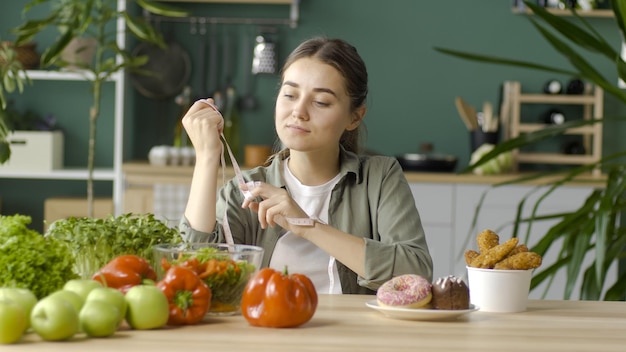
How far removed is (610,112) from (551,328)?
146 inches

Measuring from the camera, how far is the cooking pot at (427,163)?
465 cm

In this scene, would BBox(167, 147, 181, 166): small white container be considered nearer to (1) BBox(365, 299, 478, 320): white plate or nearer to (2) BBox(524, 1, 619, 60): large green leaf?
(2) BBox(524, 1, 619, 60): large green leaf

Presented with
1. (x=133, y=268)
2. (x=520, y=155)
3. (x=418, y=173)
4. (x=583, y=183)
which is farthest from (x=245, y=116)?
(x=133, y=268)

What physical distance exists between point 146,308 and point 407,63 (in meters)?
3.84

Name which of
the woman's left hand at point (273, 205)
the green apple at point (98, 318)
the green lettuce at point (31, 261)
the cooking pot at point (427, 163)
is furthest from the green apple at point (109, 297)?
the cooking pot at point (427, 163)

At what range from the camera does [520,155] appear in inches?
197

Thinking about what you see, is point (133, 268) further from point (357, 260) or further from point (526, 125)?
point (526, 125)

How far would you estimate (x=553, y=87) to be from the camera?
4.99 meters

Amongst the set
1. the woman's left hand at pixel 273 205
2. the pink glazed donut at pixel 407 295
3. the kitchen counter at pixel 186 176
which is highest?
the woman's left hand at pixel 273 205

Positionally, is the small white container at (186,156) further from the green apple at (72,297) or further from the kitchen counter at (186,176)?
the green apple at (72,297)

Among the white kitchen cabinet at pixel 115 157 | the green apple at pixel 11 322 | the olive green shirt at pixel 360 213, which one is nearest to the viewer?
the green apple at pixel 11 322

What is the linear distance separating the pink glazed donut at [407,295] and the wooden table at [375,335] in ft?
0.09

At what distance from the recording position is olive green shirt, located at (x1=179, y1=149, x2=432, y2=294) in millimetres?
2182

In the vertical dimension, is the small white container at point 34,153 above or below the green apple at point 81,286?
below
